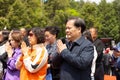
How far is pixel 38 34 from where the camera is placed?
17.3ft

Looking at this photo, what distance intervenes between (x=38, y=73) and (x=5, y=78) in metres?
1.01

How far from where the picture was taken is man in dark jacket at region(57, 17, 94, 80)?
4309 millimetres

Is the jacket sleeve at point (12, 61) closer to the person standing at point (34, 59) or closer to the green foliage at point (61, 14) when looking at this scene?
the person standing at point (34, 59)

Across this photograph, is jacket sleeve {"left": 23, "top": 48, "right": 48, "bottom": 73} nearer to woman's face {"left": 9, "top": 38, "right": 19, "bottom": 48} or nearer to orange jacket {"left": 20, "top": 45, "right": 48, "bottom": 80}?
orange jacket {"left": 20, "top": 45, "right": 48, "bottom": 80}

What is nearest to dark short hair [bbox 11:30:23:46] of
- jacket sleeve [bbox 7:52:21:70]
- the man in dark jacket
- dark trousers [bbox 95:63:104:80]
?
jacket sleeve [bbox 7:52:21:70]

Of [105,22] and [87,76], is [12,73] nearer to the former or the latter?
[87,76]

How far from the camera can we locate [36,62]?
5.04 metres

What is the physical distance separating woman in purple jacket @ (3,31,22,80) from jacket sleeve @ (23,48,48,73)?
653mm

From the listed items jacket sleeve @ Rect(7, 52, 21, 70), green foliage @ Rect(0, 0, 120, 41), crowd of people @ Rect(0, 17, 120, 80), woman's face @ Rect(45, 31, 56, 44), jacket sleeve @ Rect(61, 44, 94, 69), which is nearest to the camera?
jacket sleeve @ Rect(61, 44, 94, 69)

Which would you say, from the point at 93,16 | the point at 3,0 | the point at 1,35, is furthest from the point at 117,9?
the point at 1,35

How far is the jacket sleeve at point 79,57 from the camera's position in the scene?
4.29 m

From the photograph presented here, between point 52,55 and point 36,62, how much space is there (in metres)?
0.39

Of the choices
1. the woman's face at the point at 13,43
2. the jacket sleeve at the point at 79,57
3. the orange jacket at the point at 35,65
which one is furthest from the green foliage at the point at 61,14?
the jacket sleeve at the point at 79,57

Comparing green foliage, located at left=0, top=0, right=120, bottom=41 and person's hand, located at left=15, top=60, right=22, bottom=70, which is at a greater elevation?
green foliage, located at left=0, top=0, right=120, bottom=41
